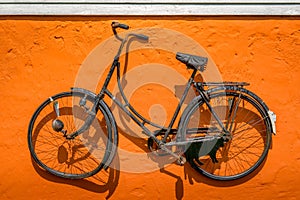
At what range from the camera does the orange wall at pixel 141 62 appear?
16.5 feet

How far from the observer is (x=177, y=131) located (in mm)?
4934

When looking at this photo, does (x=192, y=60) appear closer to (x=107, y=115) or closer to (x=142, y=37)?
(x=142, y=37)

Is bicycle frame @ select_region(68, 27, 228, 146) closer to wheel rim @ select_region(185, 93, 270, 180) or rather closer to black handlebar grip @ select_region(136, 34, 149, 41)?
black handlebar grip @ select_region(136, 34, 149, 41)

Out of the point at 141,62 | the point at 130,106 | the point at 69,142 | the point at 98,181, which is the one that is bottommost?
the point at 98,181

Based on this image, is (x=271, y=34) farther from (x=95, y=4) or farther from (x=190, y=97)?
(x=95, y=4)

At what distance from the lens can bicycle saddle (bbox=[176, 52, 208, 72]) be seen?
4.79m

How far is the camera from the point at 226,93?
4.96 m

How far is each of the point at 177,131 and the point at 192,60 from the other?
2.37 ft

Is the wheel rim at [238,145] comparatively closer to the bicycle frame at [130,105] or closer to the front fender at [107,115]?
the bicycle frame at [130,105]

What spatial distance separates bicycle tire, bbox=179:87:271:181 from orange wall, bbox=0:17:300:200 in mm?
130

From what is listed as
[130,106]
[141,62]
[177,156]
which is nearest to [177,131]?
[177,156]

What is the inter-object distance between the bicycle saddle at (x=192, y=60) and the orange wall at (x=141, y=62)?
268 millimetres

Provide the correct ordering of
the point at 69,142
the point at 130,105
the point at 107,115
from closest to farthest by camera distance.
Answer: the point at 107,115 → the point at 130,105 → the point at 69,142

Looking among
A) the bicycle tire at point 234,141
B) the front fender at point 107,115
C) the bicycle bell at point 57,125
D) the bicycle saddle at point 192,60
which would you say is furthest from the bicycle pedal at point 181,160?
the bicycle bell at point 57,125
